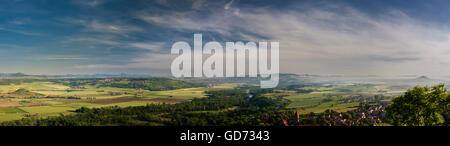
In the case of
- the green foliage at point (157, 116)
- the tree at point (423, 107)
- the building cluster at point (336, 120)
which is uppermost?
the tree at point (423, 107)

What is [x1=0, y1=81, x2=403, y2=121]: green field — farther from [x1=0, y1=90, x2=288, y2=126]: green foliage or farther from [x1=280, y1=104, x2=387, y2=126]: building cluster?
[x1=280, y1=104, x2=387, y2=126]: building cluster

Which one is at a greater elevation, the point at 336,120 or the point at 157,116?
the point at 336,120

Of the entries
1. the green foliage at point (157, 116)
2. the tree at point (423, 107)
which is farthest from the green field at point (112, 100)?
the tree at point (423, 107)

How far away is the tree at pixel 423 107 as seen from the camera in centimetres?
757

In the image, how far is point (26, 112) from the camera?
4266 centimetres

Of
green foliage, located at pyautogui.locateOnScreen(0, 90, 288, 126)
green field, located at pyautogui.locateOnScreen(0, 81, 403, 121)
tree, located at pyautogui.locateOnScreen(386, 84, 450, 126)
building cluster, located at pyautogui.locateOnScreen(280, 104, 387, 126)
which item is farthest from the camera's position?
green field, located at pyautogui.locateOnScreen(0, 81, 403, 121)

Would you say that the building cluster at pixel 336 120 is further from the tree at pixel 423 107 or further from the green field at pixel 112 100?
the tree at pixel 423 107

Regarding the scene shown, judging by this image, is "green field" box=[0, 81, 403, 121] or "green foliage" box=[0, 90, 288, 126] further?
"green field" box=[0, 81, 403, 121]

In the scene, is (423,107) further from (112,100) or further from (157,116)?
(112,100)

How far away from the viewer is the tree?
24.8ft

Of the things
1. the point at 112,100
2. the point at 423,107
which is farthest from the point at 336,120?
the point at 112,100

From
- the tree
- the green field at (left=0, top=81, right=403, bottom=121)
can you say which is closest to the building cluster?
the green field at (left=0, top=81, right=403, bottom=121)

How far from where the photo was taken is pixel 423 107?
781 cm
